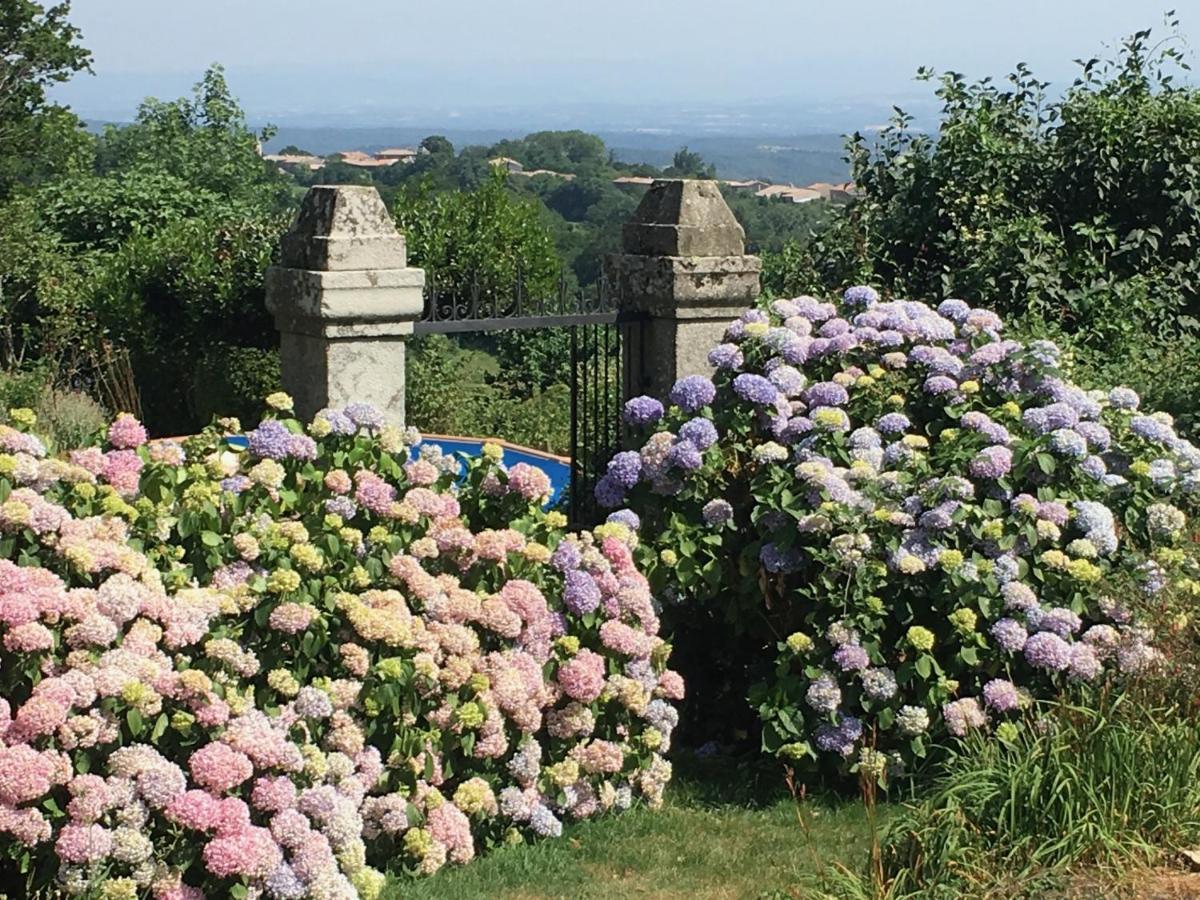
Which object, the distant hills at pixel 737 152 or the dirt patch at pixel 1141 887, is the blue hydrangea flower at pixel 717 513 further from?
the distant hills at pixel 737 152

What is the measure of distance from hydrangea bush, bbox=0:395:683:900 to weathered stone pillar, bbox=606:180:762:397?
1.86 meters

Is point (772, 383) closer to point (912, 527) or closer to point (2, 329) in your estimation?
point (912, 527)

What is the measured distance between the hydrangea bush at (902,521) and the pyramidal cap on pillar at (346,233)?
3.63 ft

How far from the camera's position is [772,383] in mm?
5691

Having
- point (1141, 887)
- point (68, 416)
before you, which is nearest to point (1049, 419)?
point (1141, 887)

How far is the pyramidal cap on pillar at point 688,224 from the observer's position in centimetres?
655

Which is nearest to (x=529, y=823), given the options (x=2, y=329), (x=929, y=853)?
(x=929, y=853)

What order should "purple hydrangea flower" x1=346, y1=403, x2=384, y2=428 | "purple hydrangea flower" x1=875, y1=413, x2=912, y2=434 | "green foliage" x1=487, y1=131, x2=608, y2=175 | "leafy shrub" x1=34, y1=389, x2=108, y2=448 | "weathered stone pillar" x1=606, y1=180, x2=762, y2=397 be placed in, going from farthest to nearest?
"green foliage" x1=487, y1=131, x2=608, y2=175 < "leafy shrub" x1=34, y1=389, x2=108, y2=448 < "weathered stone pillar" x1=606, y1=180, x2=762, y2=397 < "purple hydrangea flower" x1=875, y1=413, x2=912, y2=434 < "purple hydrangea flower" x1=346, y1=403, x2=384, y2=428

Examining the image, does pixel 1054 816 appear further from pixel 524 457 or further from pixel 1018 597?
pixel 524 457

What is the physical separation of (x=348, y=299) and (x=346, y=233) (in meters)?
0.24

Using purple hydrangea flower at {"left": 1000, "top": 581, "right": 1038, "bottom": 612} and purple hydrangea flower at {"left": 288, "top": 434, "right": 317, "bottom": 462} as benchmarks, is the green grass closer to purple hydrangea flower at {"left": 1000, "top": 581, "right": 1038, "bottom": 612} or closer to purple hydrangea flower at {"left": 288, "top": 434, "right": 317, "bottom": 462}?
purple hydrangea flower at {"left": 1000, "top": 581, "right": 1038, "bottom": 612}

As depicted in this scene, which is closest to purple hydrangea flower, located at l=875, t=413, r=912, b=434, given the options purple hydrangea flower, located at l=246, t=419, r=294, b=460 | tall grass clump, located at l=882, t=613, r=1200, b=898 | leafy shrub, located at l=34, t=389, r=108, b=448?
tall grass clump, located at l=882, t=613, r=1200, b=898

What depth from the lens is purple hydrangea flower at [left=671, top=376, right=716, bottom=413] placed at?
557cm

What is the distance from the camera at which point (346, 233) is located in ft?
18.2
